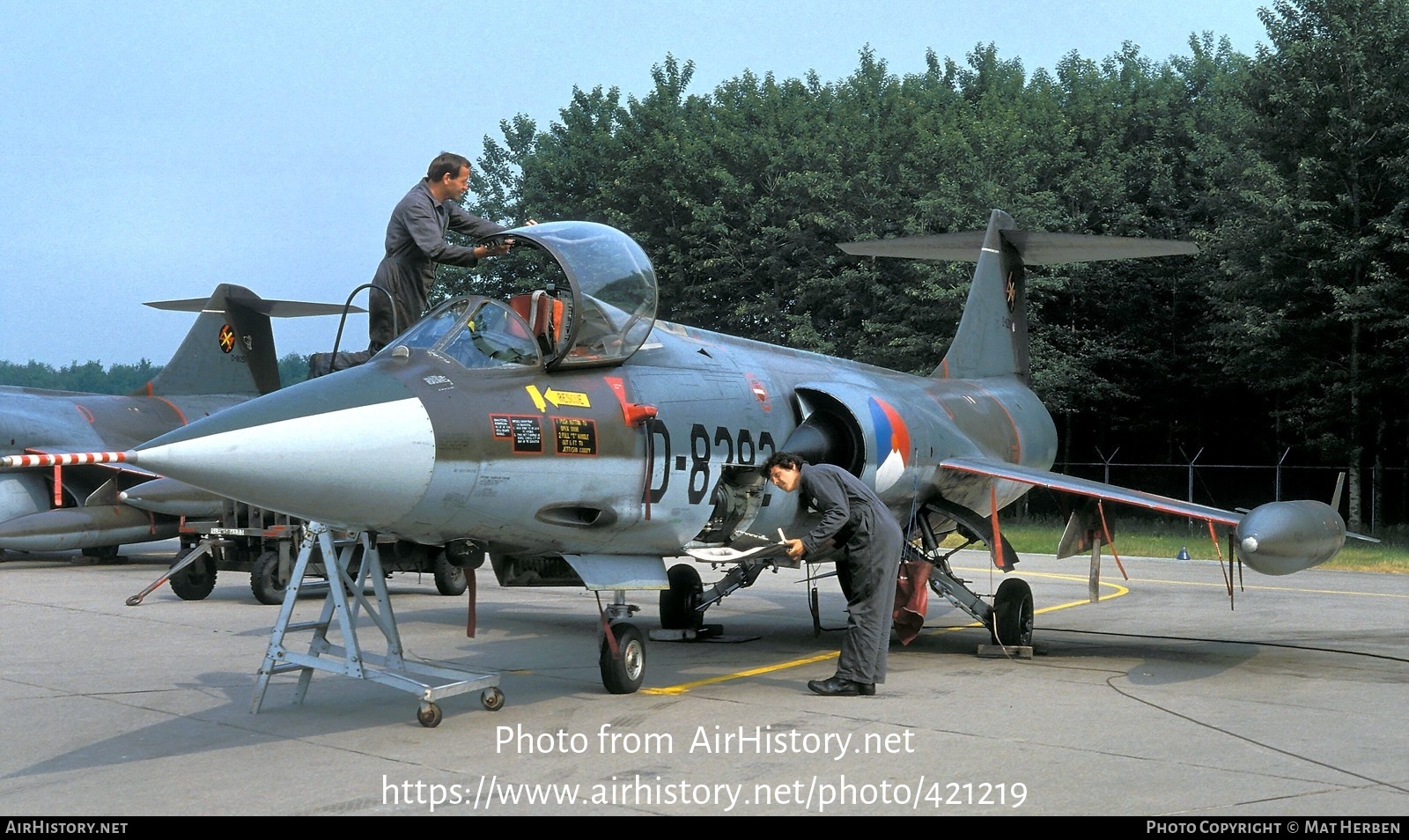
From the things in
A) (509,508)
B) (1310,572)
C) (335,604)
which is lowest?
(1310,572)

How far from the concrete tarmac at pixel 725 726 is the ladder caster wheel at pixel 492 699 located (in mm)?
67

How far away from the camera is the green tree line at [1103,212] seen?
92.8 ft

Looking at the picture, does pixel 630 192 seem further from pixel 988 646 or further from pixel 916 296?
pixel 988 646

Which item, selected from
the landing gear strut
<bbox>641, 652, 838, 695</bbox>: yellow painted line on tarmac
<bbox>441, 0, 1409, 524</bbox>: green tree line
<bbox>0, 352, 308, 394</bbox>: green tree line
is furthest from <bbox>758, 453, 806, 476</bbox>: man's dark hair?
<bbox>0, 352, 308, 394</bbox>: green tree line

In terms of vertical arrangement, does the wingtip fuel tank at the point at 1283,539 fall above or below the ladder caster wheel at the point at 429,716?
above

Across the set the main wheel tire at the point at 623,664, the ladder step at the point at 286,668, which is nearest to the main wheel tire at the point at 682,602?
the main wheel tire at the point at 623,664

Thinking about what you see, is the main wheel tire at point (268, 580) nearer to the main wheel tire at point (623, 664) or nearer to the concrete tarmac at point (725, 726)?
the concrete tarmac at point (725, 726)

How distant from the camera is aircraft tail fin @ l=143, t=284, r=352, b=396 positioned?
20703mm

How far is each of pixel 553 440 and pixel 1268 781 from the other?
4.14 metres

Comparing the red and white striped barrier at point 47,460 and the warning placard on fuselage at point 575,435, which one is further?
the red and white striped barrier at point 47,460

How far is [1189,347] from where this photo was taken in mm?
38000

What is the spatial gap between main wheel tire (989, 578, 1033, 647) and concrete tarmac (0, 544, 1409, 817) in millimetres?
291

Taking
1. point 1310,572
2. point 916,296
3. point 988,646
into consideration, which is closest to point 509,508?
point 988,646

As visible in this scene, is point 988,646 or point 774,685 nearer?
point 774,685
